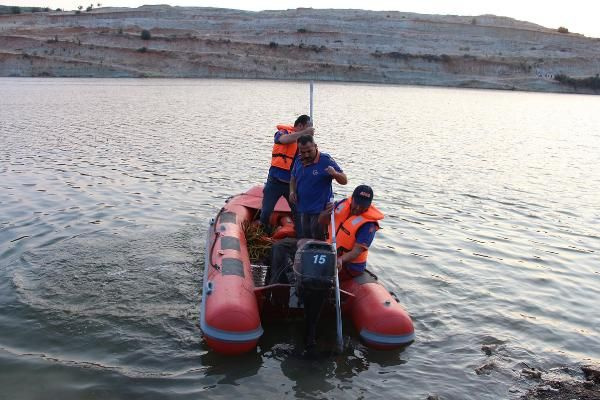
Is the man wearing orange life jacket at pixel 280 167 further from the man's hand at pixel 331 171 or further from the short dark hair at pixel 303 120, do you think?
the man's hand at pixel 331 171

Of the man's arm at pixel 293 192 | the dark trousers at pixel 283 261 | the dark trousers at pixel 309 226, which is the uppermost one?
the man's arm at pixel 293 192

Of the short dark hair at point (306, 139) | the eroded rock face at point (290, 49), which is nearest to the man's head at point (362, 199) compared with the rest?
the short dark hair at point (306, 139)

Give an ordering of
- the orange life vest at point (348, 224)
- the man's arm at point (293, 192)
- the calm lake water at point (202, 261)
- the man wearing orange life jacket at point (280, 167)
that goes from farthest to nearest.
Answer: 1. the man wearing orange life jacket at point (280, 167)
2. the man's arm at point (293, 192)
3. the orange life vest at point (348, 224)
4. the calm lake water at point (202, 261)

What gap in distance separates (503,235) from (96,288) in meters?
6.93

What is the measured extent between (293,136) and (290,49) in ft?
189

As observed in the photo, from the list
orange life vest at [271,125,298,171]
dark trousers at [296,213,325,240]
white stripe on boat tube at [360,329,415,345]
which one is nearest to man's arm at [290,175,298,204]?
dark trousers at [296,213,325,240]

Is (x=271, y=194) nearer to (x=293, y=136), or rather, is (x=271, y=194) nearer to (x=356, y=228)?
(x=293, y=136)

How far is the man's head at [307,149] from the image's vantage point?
707cm

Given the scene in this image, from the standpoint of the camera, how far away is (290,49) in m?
63.8

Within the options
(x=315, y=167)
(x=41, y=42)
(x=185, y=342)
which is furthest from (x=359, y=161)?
(x=41, y=42)

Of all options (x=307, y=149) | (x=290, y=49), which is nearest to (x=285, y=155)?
(x=307, y=149)

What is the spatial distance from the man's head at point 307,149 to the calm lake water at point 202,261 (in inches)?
79.3

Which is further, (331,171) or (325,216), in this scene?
(325,216)

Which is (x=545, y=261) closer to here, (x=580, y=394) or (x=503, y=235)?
(x=503, y=235)
